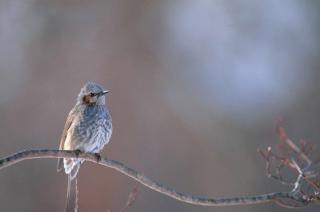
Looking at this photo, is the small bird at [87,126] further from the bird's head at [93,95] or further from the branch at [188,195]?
the branch at [188,195]

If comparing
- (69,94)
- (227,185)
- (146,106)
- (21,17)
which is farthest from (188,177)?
(21,17)

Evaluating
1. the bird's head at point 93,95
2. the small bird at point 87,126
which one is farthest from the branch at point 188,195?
the bird's head at point 93,95


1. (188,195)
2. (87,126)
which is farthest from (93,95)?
(188,195)

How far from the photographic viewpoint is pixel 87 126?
24.0ft

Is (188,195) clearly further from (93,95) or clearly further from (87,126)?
(93,95)

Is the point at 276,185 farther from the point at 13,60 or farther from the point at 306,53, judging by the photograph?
the point at 13,60

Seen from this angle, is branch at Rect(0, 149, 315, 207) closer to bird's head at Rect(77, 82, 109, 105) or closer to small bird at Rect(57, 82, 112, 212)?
small bird at Rect(57, 82, 112, 212)

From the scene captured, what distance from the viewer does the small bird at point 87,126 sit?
7250 mm

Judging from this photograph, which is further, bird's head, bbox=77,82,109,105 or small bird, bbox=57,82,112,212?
bird's head, bbox=77,82,109,105

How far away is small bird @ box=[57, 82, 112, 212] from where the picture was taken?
7.25m

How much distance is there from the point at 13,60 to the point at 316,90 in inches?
215

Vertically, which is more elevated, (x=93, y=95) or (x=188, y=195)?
(x=93, y=95)

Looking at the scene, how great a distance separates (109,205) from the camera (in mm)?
12844

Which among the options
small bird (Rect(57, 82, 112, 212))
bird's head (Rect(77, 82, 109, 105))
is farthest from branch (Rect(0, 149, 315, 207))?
bird's head (Rect(77, 82, 109, 105))
